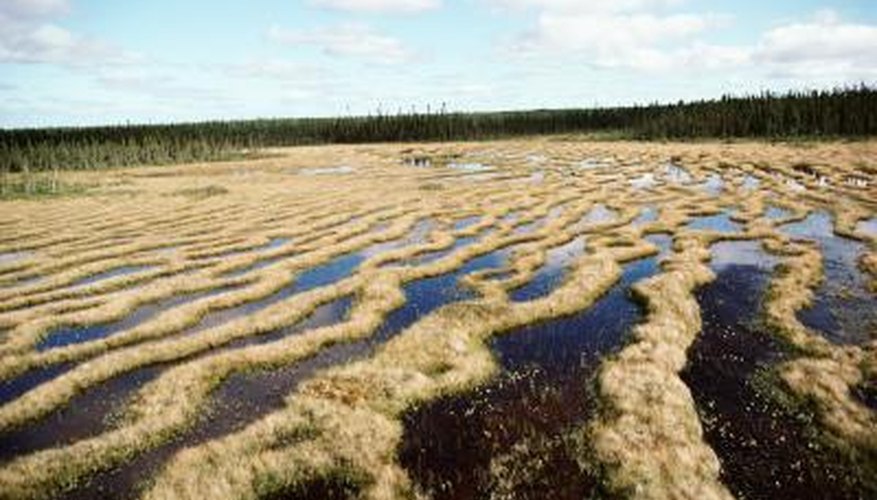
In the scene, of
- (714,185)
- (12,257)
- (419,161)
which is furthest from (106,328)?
Result: (419,161)

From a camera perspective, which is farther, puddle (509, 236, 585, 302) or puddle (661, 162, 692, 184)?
puddle (661, 162, 692, 184)

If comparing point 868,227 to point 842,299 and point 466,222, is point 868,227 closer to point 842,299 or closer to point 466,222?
point 842,299

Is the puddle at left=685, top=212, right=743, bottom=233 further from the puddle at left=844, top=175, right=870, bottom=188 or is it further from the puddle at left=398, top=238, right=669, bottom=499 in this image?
the puddle at left=398, top=238, right=669, bottom=499

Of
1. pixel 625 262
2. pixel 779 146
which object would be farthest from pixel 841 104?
pixel 625 262

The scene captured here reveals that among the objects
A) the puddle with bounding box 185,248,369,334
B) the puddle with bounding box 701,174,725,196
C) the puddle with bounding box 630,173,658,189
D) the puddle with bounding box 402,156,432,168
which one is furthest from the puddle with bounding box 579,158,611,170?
the puddle with bounding box 185,248,369,334

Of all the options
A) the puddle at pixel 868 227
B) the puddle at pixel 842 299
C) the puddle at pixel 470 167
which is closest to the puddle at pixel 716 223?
the puddle at pixel 842 299

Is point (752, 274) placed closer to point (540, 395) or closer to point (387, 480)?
point (540, 395)

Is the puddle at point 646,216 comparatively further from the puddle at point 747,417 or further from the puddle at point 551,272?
the puddle at point 747,417
